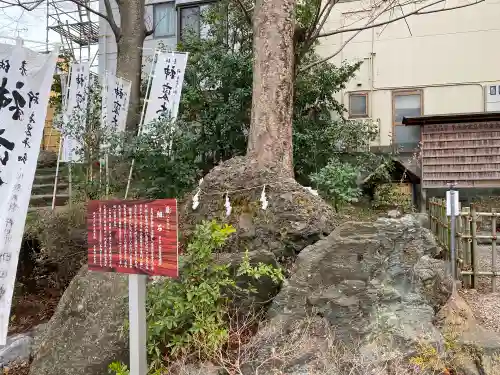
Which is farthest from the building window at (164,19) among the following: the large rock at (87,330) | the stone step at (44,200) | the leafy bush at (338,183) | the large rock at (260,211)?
the large rock at (87,330)

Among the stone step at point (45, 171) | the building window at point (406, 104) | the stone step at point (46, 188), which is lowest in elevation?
the stone step at point (46, 188)

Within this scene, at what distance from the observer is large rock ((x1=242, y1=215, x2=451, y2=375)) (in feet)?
12.1

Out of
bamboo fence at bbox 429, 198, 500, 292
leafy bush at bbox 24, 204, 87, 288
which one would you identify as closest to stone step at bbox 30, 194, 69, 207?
leafy bush at bbox 24, 204, 87, 288

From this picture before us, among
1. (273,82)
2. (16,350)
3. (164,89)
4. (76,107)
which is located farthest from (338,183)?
(16,350)

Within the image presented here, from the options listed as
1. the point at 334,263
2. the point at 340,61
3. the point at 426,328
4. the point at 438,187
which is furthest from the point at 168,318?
the point at 340,61

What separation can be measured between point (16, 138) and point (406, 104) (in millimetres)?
11949

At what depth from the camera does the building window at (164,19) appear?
54.2 feet

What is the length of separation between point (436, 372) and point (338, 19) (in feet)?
41.7

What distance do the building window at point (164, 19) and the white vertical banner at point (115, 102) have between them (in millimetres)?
8070

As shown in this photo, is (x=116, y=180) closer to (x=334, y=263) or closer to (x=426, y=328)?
(x=334, y=263)

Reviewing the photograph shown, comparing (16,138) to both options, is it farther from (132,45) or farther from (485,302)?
(132,45)

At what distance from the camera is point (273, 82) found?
712cm

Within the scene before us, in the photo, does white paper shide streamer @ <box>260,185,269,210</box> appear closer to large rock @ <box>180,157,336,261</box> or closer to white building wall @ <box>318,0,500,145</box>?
large rock @ <box>180,157,336,261</box>

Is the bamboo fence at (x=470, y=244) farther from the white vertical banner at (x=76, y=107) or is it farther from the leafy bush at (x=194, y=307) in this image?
the white vertical banner at (x=76, y=107)
